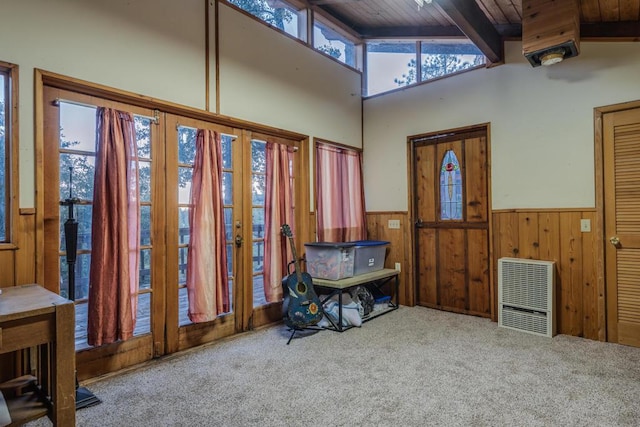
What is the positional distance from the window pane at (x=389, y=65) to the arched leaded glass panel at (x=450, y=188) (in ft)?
3.79

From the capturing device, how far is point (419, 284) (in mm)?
4348

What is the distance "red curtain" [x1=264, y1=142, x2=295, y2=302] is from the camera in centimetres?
355

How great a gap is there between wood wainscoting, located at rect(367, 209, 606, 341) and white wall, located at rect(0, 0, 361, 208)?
218 centimetres

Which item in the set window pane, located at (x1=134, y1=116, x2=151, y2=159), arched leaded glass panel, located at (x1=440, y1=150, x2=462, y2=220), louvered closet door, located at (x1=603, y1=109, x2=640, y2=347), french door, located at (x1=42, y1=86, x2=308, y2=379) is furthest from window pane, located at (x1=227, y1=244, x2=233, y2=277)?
louvered closet door, located at (x1=603, y1=109, x2=640, y2=347)

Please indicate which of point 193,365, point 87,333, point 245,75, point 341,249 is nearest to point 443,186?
point 341,249

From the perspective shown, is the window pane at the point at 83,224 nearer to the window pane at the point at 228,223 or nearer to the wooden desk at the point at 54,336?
the wooden desk at the point at 54,336

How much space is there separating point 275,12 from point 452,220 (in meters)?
2.98

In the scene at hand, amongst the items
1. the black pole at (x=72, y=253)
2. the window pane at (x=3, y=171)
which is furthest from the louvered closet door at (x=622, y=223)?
the window pane at (x=3, y=171)

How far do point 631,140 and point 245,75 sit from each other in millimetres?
3382

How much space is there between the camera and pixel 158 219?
2.76 meters

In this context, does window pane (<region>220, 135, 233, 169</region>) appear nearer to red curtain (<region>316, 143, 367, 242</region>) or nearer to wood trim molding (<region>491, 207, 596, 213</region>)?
red curtain (<region>316, 143, 367, 242</region>)

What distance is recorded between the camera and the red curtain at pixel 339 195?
4.11m

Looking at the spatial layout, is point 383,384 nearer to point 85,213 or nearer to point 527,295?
point 527,295

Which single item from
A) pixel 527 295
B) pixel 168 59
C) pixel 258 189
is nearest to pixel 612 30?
pixel 527 295
